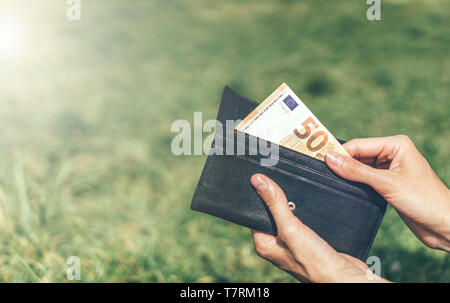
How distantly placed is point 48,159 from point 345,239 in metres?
2.73

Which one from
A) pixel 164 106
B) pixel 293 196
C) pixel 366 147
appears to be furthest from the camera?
pixel 164 106

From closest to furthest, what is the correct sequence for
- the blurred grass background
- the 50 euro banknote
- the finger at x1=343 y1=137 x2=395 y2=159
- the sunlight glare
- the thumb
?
the thumb, the 50 euro banknote, the finger at x1=343 y1=137 x2=395 y2=159, the blurred grass background, the sunlight glare

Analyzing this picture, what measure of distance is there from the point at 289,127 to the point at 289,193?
0.34m

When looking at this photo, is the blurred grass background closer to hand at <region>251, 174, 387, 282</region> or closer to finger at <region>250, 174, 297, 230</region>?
hand at <region>251, 174, 387, 282</region>

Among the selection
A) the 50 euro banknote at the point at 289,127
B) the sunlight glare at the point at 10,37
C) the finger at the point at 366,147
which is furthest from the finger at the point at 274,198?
the sunlight glare at the point at 10,37

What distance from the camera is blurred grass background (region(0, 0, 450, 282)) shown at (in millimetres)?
2557

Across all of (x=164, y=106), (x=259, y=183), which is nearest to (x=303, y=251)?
(x=259, y=183)

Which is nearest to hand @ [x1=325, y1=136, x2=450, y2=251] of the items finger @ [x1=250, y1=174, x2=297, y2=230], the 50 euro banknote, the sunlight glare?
the 50 euro banknote

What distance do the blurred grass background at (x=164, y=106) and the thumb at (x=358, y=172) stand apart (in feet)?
3.24

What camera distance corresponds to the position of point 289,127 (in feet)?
6.38

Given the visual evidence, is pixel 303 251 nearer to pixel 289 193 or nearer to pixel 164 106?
pixel 289 193

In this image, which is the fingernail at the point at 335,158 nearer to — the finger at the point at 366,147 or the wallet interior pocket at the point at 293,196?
the wallet interior pocket at the point at 293,196
